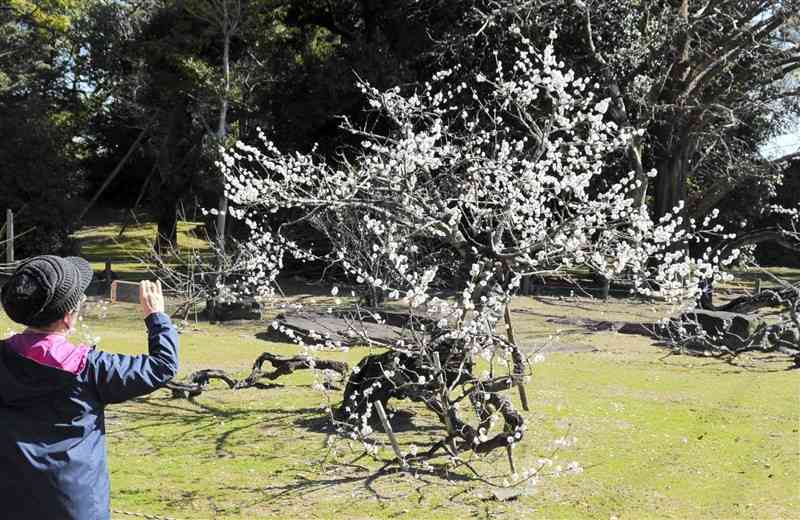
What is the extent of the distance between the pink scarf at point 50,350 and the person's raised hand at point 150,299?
251 millimetres

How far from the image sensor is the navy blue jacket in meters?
2.51

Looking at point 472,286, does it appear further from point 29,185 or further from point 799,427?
point 29,185

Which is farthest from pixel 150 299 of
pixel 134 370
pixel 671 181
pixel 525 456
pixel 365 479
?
pixel 671 181

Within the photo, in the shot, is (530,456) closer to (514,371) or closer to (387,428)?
(514,371)

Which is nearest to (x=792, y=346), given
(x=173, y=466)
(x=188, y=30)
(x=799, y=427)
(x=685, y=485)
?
(x=799, y=427)

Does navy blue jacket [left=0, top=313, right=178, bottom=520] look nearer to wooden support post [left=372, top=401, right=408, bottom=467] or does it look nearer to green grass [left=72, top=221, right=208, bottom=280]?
wooden support post [left=372, top=401, right=408, bottom=467]

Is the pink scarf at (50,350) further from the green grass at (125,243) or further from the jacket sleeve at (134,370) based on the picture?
the green grass at (125,243)

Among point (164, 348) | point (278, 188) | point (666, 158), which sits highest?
point (666, 158)

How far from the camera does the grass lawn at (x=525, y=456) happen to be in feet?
15.9

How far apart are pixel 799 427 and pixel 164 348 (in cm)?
634

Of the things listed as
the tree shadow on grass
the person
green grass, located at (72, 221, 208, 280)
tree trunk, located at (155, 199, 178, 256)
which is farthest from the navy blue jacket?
tree trunk, located at (155, 199, 178, 256)

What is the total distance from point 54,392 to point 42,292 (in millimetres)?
342

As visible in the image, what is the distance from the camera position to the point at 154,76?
71.5ft

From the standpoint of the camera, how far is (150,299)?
2736 millimetres
